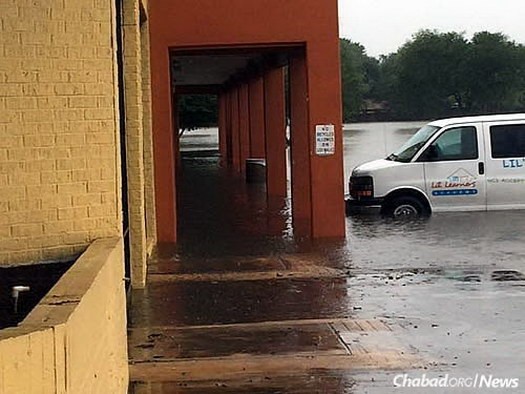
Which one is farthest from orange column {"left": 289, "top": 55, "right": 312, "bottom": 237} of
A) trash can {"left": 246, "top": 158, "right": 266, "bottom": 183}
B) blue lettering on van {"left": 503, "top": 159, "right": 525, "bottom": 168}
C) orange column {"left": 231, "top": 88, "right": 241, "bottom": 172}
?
orange column {"left": 231, "top": 88, "right": 241, "bottom": 172}

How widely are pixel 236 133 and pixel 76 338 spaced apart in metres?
36.0

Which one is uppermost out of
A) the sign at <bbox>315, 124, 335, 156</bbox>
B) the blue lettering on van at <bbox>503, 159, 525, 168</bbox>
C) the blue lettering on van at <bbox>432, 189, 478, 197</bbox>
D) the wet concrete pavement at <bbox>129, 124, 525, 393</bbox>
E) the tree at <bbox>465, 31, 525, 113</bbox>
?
the tree at <bbox>465, 31, 525, 113</bbox>

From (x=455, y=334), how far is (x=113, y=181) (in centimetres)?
353

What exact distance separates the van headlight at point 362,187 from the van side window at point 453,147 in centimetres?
110

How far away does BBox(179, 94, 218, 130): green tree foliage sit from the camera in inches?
2713

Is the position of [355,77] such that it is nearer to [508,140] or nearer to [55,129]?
[508,140]

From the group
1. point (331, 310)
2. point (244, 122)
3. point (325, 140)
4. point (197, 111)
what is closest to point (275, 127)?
point (325, 140)

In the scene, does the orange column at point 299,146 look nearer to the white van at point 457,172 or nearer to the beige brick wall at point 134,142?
the white van at point 457,172

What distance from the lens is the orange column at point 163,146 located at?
17.2 metres

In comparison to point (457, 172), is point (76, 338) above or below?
below

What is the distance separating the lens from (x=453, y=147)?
20578 mm

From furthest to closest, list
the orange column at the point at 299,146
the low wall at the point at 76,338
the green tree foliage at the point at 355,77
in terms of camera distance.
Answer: the green tree foliage at the point at 355,77
the orange column at the point at 299,146
the low wall at the point at 76,338

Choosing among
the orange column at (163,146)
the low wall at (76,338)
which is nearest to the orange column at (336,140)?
the orange column at (163,146)

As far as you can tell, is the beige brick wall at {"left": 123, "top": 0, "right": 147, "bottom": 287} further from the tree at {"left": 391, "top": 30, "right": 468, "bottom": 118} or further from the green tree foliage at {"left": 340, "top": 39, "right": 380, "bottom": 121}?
the green tree foliage at {"left": 340, "top": 39, "right": 380, "bottom": 121}
